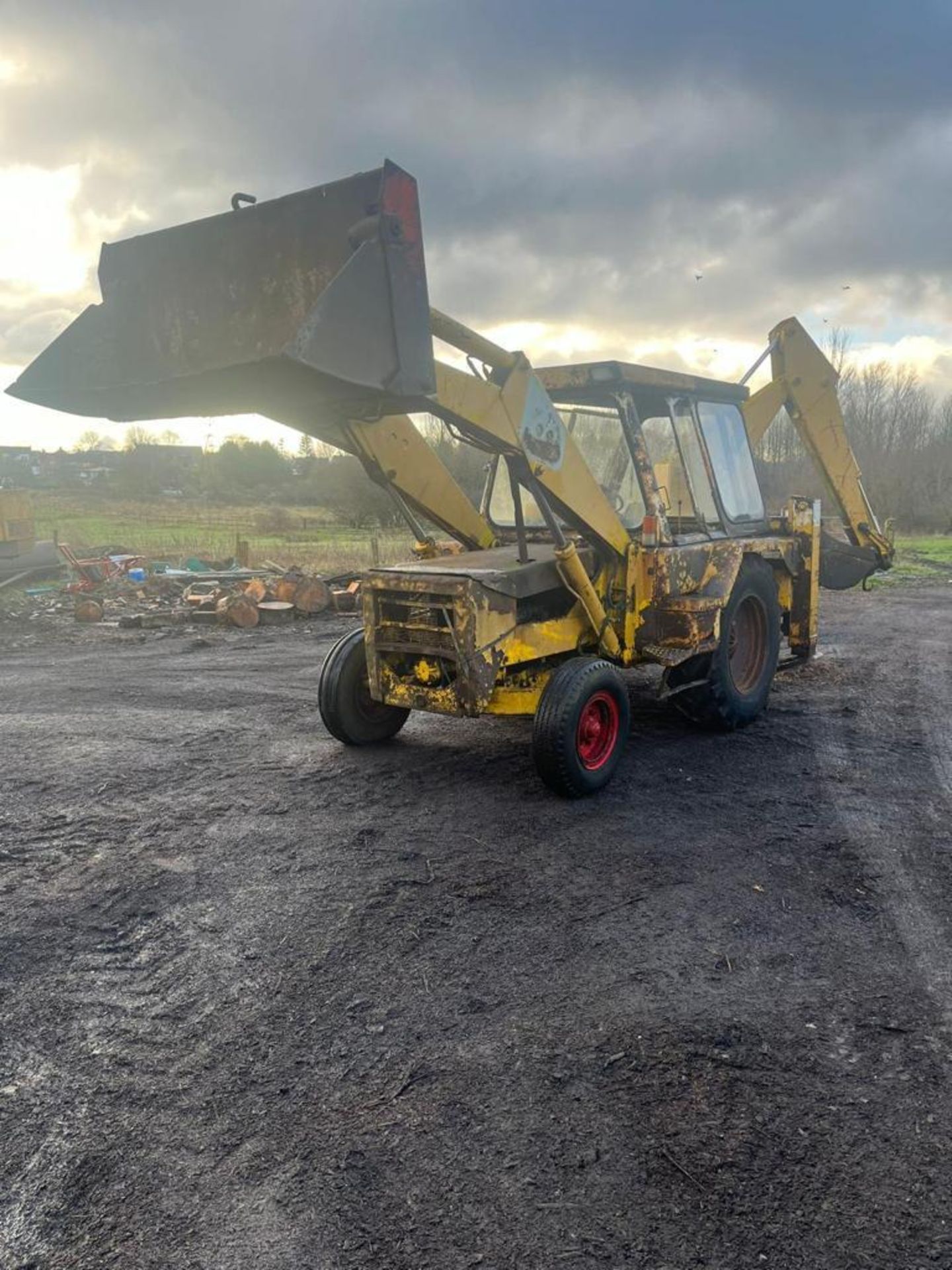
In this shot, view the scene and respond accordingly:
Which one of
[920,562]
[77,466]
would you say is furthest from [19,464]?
[920,562]

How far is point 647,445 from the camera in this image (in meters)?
6.11

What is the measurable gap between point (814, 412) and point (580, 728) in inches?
206

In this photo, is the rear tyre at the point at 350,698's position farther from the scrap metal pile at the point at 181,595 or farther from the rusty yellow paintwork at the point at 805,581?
the scrap metal pile at the point at 181,595

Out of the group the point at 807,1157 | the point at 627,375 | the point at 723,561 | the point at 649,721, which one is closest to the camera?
the point at 807,1157

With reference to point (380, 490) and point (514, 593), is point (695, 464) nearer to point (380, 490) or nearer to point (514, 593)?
point (514, 593)

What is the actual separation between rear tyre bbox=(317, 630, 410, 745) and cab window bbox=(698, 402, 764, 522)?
9.61 feet

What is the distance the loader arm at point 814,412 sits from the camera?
28.2 ft

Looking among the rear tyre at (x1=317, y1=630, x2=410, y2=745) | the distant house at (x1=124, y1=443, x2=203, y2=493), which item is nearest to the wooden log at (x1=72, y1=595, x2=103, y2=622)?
the rear tyre at (x1=317, y1=630, x2=410, y2=745)

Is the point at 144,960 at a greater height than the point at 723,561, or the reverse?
the point at 723,561

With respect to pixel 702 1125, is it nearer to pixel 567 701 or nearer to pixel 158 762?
pixel 567 701

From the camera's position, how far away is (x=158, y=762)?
609cm

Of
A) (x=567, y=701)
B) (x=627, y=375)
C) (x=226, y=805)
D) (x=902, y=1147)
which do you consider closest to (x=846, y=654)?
(x=627, y=375)

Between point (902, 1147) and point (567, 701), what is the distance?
9.19 ft

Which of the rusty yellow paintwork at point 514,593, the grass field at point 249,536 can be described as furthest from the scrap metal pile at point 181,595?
the rusty yellow paintwork at point 514,593
